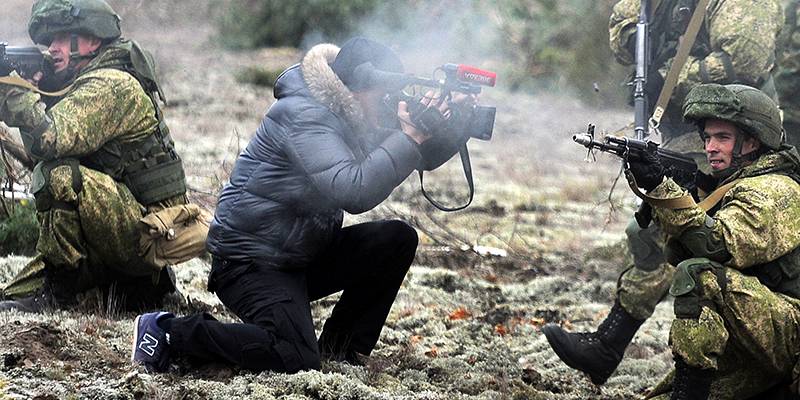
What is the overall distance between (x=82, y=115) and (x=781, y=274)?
3476 mm

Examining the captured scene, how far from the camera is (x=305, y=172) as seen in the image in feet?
15.6

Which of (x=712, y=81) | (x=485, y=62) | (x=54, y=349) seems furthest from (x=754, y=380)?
(x=485, y=62)

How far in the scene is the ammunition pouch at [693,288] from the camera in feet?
14.3

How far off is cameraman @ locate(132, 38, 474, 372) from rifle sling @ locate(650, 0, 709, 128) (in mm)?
1527

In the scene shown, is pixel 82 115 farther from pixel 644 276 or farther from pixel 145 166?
pixel 644 276

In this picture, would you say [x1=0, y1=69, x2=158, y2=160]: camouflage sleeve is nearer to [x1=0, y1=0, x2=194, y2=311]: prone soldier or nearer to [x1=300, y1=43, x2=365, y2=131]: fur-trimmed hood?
[x1=0, y1=0, x2=194, y2=311]: prone soldier

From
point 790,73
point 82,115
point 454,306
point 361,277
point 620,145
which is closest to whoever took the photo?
point 620,145

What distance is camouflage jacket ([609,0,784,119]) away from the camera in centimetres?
570

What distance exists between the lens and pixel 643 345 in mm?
6641

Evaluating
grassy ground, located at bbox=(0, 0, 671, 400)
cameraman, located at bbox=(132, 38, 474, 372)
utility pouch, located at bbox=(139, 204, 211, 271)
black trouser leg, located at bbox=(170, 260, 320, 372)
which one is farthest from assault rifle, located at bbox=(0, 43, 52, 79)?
black trouser leg, located at bbox=(170, 260, 320, 372)

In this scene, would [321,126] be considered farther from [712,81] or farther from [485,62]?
[485,62]

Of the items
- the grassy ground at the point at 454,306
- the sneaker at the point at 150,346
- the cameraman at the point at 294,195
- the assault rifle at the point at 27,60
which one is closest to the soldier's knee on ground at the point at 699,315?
the grassy ground at the point at 454,306

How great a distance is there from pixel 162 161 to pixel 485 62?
15.1 metres

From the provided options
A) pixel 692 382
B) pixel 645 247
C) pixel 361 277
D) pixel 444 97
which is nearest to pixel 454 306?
pixel 645 247
